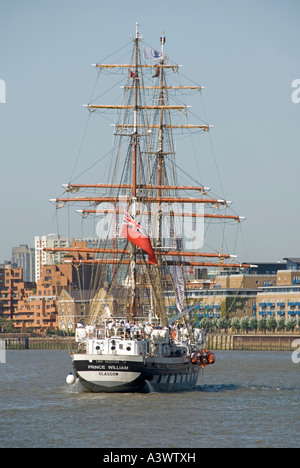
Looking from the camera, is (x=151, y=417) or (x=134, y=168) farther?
(x=134, y=168)

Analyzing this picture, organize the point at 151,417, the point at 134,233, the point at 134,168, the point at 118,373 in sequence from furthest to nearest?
the point at 134,168, the point at 134,233, the point at 118,373, the point at 151,417

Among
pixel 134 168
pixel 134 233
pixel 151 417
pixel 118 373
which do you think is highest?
pixel 134 168

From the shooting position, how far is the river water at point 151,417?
52438mm

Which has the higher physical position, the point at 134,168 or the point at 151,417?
the point at 134,168

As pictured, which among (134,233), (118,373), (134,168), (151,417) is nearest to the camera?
(151,417)

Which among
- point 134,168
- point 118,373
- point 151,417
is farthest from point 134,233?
point 151,417

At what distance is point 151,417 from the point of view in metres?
60.4

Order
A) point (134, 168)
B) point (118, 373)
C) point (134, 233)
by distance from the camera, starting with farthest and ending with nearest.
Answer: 1. point (134, 168)
2. point (134, 233)
3. point (118, 373)

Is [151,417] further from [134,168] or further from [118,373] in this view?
[134,168]

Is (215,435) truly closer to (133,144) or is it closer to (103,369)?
(103,369)

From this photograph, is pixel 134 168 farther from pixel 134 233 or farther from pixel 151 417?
pixel 151 417

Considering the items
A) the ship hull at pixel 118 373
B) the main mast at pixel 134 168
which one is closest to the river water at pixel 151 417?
the ship hull at pixel 118 373

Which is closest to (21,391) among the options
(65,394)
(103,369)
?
(65,394)
